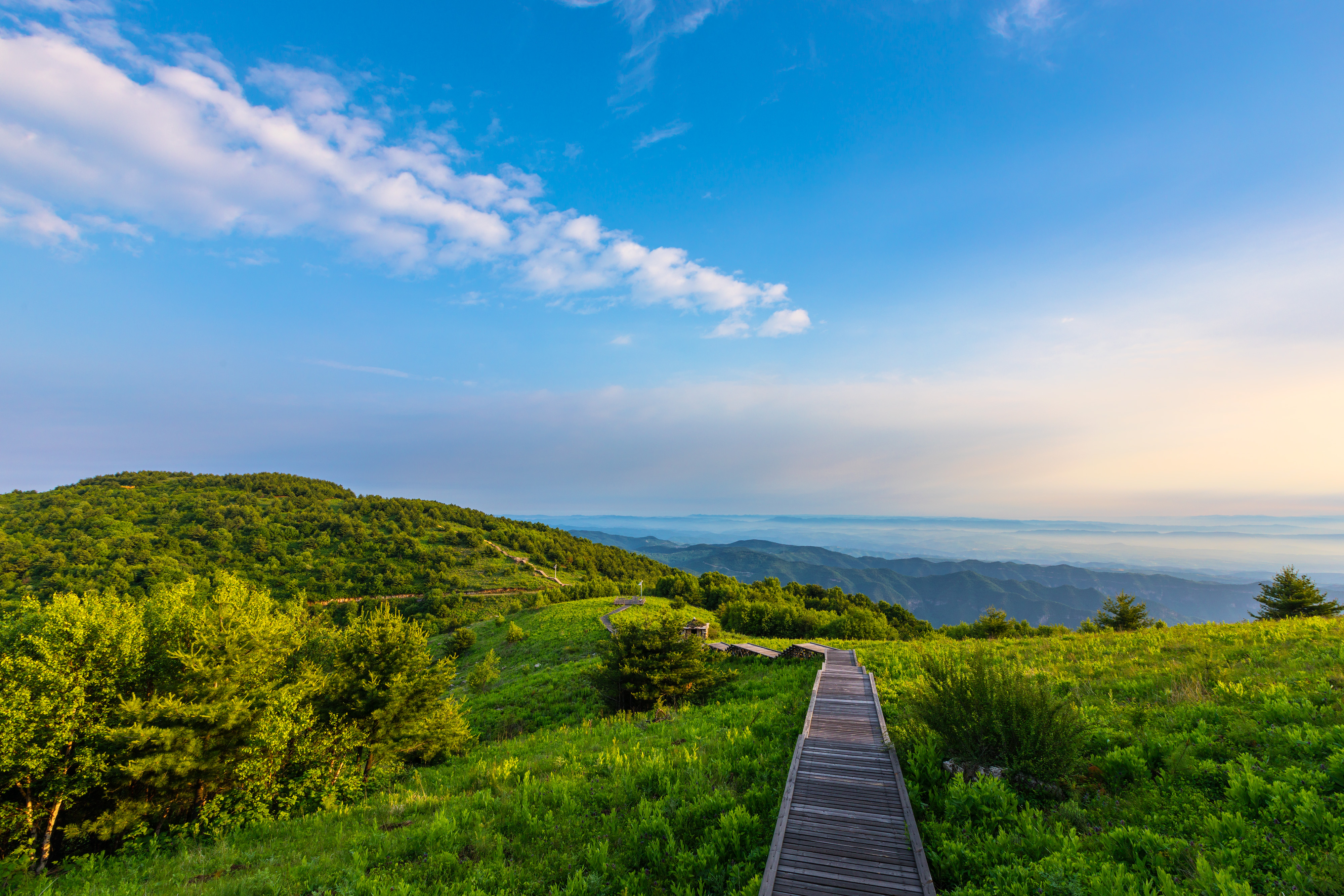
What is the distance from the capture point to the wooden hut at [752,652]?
2108 cm

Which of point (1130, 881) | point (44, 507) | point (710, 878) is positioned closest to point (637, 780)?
point (710, 878)

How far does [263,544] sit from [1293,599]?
133571mm

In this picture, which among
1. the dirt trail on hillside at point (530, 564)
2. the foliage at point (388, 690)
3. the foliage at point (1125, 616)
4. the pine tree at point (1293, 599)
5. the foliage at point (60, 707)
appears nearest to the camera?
the foliage at point (60, 707)

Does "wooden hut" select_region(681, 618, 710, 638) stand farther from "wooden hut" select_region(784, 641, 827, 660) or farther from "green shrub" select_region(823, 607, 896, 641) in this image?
"green shrub" select_region(823, 607, 896, 641)

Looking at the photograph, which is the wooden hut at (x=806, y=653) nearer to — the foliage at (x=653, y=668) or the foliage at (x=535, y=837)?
the foliage at (x=653, y=668)

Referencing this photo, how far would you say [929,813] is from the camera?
7.94 m

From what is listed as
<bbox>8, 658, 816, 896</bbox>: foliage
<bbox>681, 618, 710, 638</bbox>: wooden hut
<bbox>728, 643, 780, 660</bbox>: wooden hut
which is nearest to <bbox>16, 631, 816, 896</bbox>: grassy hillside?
<bbox>8, 658, 816, 896</bbox>: foliage

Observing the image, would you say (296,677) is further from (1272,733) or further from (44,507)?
(44,507)

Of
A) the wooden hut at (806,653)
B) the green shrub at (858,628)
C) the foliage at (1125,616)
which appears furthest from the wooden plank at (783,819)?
the foliage at (1125,616)

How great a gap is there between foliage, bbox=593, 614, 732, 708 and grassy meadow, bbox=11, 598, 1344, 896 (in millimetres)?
3001

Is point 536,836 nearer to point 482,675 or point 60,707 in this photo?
point 60,707

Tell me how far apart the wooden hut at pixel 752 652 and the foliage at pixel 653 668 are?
3.64 meters

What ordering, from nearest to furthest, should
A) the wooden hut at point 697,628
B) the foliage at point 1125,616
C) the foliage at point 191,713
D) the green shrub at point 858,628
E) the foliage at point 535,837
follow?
the foliage at point 535,837 → the foliage at point 191,713 → the wooden hut at point 697,628 → the foliage at point 1125,616 → the green shrub at point 858,628

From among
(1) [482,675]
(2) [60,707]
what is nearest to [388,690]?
(2) [60,707]
